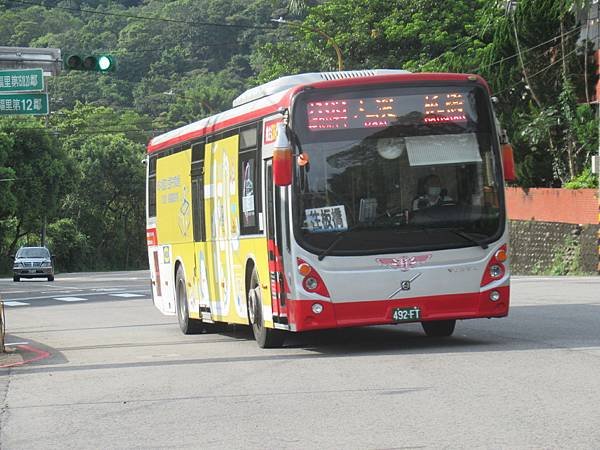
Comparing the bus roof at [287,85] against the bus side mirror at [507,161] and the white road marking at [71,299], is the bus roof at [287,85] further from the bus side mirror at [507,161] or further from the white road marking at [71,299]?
the white road marking at [71,299]

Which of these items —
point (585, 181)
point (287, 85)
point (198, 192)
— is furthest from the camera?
point (585, 181)

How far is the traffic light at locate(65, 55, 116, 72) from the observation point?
86.8 feet

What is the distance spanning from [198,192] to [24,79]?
16.1 ft

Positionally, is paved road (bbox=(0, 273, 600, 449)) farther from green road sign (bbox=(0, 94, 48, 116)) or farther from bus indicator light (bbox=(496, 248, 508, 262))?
green road sign (bbox=(0, 94, 48, 116))

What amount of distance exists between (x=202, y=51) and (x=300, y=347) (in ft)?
384

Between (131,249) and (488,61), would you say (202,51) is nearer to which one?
(131,249)

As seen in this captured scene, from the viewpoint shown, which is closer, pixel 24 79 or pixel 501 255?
pixel 501 255

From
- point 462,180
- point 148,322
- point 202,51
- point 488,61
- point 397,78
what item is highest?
point 202,51

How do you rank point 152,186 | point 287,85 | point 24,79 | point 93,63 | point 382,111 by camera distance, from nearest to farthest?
1. point 382,111
2. point 287,85
3. point 24,79
4. point 152,186
5. point 93,63

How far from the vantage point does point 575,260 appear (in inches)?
1625

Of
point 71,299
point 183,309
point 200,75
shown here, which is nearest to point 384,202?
point 183,309

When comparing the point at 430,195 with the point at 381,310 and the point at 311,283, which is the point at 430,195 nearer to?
the point at 381,310

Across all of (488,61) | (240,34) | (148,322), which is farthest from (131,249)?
(148,322)

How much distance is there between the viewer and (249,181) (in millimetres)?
17234
